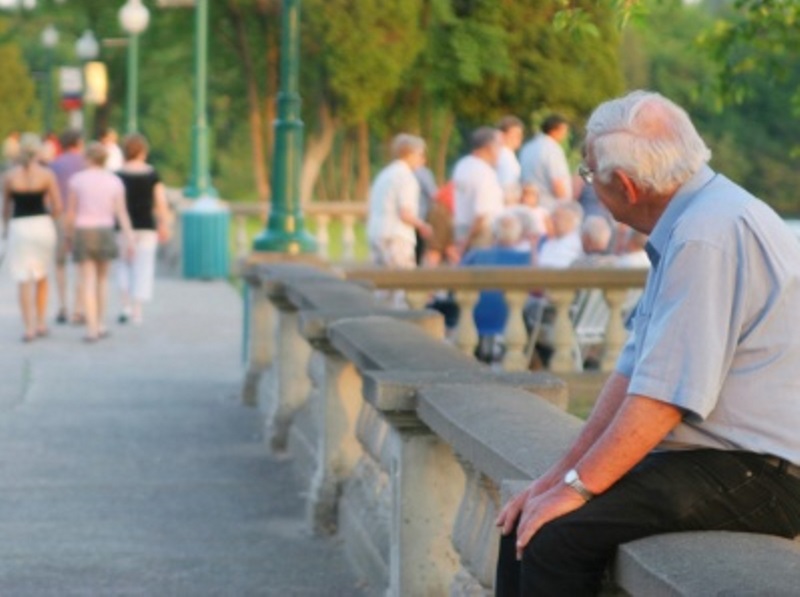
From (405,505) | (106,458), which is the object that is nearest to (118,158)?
(106,458)

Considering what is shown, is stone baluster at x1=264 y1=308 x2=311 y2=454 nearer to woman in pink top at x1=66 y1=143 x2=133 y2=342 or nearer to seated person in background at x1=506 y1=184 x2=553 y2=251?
seated person in background at x1=506 y1=184 x2=553 y2=251

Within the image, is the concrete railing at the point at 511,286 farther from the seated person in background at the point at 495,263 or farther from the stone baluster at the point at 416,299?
the seated person in background at the point at 495,263

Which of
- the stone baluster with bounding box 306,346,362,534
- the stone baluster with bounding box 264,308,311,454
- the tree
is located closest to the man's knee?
the stone baluster with bounding box 306,346,362,534

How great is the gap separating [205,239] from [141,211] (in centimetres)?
858

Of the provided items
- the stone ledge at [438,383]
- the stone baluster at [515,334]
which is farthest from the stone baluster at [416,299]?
the stone ledge at [438,383]

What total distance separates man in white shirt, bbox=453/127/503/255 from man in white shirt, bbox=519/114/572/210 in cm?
89

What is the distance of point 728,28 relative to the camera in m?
12.7

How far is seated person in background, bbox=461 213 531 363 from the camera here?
600 inches

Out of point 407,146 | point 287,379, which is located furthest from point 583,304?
point 287,379

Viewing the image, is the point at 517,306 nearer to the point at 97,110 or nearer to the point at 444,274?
the point at 444,274

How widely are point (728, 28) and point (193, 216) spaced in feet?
57.1

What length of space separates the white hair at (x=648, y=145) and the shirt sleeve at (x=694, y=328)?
21 cm

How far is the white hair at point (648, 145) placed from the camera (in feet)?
15.7

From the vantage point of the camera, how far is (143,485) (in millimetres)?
11688
